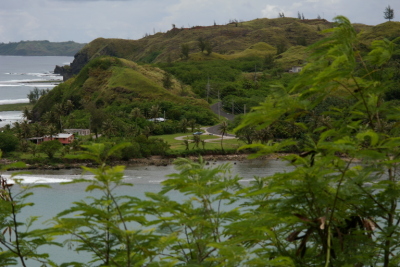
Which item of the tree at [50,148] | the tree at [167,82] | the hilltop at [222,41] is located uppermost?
the hilltop at [222,41]

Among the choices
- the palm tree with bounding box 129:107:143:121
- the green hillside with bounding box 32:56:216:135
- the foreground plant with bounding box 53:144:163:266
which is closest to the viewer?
the foreground plant with bounding box 53:144:163:266

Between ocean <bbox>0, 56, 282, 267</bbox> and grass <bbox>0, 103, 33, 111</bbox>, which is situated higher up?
grass <bbox>0, 103, 33, 111</bbox>

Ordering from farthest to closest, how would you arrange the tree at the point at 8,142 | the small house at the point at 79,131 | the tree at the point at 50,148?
1. the small house at the point at 79,131
2. the tree at the point at 8,142
3. the tree at the point at 50,148

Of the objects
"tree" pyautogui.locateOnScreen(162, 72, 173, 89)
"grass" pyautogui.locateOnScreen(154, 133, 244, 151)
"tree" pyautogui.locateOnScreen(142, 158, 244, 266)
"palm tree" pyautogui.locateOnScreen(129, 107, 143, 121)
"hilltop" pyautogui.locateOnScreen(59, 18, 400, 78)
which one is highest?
"hilltop" pyautogui.locateOnScreen(59, 18, 400, 78)

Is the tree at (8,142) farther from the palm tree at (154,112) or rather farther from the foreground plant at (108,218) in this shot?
the foreground plant at (108,218)

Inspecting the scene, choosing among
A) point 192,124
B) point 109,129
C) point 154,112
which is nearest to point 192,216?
point 109,129

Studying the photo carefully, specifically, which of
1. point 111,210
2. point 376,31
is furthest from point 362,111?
point 376,31

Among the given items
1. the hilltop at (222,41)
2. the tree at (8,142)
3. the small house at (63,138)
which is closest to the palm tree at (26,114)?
the small house at (63,138)

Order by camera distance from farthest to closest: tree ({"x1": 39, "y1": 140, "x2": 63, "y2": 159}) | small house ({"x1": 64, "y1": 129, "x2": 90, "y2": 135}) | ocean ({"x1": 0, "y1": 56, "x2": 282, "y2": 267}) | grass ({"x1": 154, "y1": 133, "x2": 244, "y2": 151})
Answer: small house ({"x1": 64, "y1": 129, "x2": 90, "y2": 135})
grass ({"x1": 154, "y1": 133, "x2": 244, "y2": 151})
tree ({"x1": 39, "y1": 140, "x2": 63, "y2": 159})
ocean ({"x1": 0, "y1": 56, "x2": 282, "y2": 267})

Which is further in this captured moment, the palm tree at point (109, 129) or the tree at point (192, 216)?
the palm tree at point (109, 129)

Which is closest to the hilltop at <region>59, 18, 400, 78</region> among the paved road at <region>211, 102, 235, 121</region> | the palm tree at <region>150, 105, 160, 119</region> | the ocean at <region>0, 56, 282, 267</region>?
the paved road at <region>211, 102, 235, 121</region>

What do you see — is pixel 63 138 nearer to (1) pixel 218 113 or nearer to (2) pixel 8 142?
(2) pixel 8 142

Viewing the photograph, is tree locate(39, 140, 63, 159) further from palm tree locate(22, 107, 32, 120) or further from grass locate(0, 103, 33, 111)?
grass locate(0, 103, 33, 111)

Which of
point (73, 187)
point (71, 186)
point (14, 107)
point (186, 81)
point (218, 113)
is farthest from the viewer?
point (186, 81)
